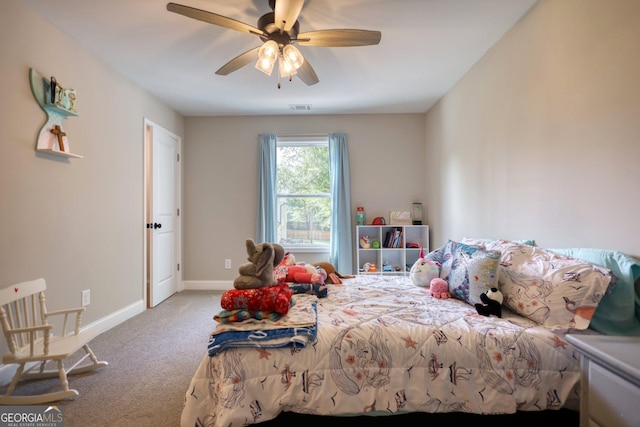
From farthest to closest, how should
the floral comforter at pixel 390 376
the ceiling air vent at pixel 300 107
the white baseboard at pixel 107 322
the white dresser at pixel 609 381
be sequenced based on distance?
the ceiling air vent at pixel 300 107, the white baseboard at pixel 107 322, the floral comforter at pixel 390 376, the white dresser at pixel 609 381

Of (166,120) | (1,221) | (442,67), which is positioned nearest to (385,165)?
(442,67)

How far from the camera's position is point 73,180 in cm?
240

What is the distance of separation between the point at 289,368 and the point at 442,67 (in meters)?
2.98

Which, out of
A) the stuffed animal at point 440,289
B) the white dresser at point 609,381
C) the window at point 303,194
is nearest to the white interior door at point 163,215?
the window at point 303,194

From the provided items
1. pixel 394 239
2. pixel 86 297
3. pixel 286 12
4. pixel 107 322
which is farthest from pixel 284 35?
pixel 107 322

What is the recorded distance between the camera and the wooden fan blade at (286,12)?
5.11 ft

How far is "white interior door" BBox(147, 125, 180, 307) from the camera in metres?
3.55

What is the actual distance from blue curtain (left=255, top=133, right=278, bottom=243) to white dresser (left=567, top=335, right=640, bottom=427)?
137 inches

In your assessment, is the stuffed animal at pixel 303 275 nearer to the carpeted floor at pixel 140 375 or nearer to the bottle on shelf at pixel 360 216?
the carpeted floor at pixel 140 375

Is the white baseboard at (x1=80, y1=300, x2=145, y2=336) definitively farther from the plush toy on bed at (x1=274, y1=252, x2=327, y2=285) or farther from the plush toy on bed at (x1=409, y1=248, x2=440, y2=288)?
the plush toy on bed at (x1=409, y1=248, x2=440, y2=288)

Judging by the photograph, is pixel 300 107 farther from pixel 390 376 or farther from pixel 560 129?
pixel 390 376

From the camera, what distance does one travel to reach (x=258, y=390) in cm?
127

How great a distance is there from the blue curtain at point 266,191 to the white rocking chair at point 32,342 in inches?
93.4

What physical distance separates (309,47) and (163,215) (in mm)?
2794
